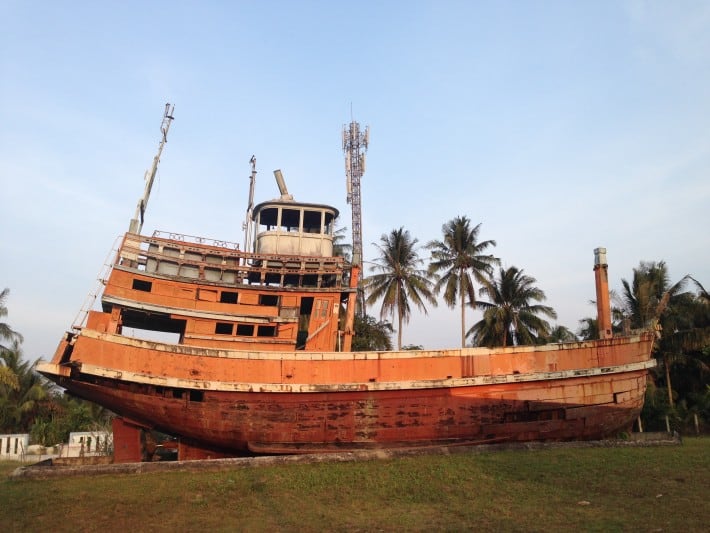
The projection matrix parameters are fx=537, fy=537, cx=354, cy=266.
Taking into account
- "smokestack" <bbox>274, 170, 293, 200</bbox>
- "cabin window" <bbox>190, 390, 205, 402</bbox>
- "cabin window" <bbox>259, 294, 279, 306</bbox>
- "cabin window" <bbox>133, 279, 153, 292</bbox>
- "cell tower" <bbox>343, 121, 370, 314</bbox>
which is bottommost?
"cabin window" <bbox>190, 390, 205, 402</bbox>

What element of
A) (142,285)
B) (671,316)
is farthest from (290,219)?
(671,316)

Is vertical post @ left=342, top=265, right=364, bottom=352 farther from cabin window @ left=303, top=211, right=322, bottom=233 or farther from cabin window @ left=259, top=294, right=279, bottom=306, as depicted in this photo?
cabin window @ left=303, top=211, right=322, bottom=233

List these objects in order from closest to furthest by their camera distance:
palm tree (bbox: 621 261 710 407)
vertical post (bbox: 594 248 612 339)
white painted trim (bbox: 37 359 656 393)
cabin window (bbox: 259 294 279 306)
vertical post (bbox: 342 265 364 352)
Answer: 1. white painted trim (bbox: 37 359 656 393)
2. vertical post (bbox: 594 248 612 339)
3. vertical post (bbox: 342 265 364 352)
4. cabin window (bbox: 259 294 279 306)
5. palm tree (bbox: 621 261 710 407)

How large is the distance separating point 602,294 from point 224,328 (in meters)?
11.5

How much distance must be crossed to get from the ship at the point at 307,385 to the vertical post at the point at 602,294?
0.27 ft

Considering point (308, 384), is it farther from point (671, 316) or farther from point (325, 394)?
point (671, 316)

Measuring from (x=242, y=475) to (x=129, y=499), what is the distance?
230cm

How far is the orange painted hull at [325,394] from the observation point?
14.2 m

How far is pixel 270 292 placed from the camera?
1658 centimetres

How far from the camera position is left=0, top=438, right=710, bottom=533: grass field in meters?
7.50

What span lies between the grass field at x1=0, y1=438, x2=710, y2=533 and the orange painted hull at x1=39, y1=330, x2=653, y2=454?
2498mm

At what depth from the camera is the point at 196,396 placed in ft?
47.4

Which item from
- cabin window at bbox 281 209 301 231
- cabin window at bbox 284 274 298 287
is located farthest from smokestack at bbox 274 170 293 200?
cabin window at bbox 284 274 298 287

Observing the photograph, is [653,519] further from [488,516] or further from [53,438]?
[53,438]
